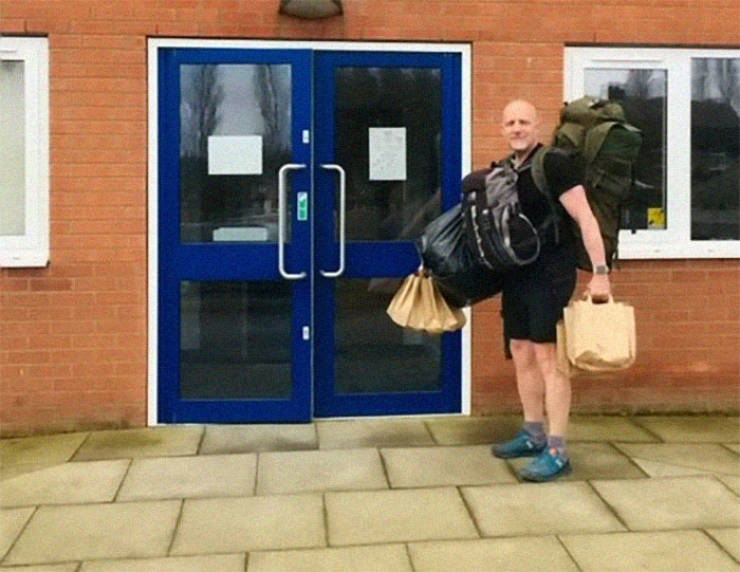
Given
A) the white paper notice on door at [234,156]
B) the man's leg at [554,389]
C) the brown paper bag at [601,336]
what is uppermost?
the white paper notice on door at [234,156]

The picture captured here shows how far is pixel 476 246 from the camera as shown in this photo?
450cm

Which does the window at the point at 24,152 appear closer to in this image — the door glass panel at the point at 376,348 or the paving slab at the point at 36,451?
the paving slab at the point at 36,451

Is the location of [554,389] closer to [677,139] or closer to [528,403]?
[528,403]

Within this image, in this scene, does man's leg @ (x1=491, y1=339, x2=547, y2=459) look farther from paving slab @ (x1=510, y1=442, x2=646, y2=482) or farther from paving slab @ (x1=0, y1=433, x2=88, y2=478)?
paving slab @ (x1=0, y1=433, x2=88, y2=478)

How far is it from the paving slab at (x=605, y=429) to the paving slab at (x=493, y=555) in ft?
4.96

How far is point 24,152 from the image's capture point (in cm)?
533

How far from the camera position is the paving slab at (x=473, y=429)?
5180mm

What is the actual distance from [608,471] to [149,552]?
225 centimetres

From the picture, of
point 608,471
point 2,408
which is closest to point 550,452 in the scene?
point 608,471

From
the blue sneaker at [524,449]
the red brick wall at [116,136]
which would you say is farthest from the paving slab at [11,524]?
the blue sneaker at [524,449]

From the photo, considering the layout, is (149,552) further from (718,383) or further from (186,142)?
(718,383)

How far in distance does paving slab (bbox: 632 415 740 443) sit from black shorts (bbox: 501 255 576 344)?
1.12 metres

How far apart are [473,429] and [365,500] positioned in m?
1.27

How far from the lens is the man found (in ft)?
13.9
